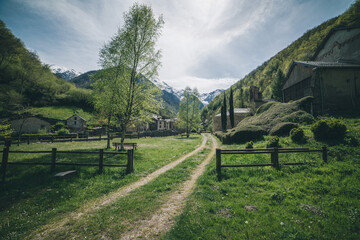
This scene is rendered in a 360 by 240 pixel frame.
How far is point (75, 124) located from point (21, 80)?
2385 centimetres

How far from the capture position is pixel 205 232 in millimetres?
3582

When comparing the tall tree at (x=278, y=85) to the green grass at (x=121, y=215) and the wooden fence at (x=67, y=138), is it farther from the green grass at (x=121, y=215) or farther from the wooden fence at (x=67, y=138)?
the green grass at (x=121, y=215)

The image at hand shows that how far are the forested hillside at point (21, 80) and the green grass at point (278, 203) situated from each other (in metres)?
53.9

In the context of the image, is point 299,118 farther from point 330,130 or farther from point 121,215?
point 121,215

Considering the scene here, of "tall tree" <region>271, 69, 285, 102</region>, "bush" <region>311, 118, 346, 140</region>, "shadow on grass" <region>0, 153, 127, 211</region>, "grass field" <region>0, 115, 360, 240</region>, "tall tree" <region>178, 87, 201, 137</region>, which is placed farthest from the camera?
"tall tree" <region>271, 69, 285, 102</region>

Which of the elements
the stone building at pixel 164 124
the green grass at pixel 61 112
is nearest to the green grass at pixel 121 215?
the green grass at pixel 61 112

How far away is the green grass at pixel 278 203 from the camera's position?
3508 mm

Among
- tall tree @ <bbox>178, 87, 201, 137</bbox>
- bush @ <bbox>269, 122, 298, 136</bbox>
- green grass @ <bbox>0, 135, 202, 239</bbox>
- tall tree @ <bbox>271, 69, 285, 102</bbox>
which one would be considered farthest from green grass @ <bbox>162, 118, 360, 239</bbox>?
tall tree @ <bbox>271, 69, 285, 102</bbox>

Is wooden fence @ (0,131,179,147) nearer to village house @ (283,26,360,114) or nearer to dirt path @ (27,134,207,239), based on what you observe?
dirt path @ (27,134,207,239)

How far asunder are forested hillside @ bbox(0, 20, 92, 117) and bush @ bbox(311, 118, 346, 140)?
186 ft

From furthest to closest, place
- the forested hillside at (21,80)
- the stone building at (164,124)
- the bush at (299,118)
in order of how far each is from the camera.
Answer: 1. the stone building at (164,124)
2. the forested hillside at (21,80)
3. the bush at (299,118)

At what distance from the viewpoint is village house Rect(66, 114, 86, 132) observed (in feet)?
174

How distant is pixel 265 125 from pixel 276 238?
1807 cm

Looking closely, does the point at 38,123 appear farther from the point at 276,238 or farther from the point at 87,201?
the point at 276,238
